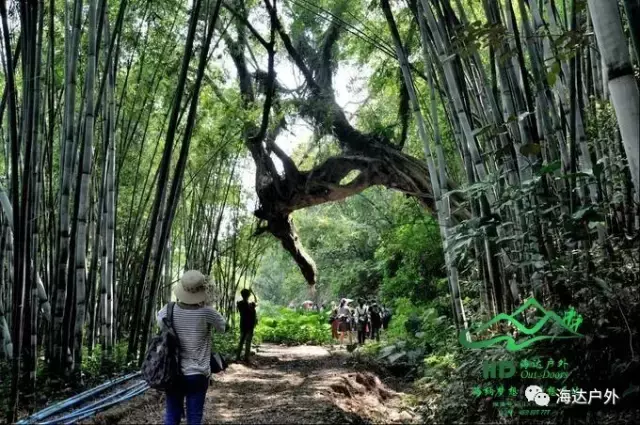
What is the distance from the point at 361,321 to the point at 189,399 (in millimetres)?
7120

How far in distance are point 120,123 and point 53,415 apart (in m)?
3.90

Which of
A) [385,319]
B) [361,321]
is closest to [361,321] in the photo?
[361,321]

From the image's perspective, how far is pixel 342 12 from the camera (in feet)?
22.9

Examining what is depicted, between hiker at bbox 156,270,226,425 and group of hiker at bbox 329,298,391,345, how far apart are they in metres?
7.02

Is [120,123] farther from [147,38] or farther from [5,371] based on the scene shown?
[5,371]

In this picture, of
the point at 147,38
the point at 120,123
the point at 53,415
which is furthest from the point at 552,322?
the point at 120,123

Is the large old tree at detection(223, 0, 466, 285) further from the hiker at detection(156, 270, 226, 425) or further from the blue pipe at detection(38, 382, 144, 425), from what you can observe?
the hiker at detection(156, 270, 226, 425)

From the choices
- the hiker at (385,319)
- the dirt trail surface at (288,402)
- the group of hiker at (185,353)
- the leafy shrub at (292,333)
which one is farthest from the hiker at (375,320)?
the group of hiker at (185,353)

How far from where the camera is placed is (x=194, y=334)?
2348mm

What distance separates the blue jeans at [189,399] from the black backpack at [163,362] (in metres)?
0.05

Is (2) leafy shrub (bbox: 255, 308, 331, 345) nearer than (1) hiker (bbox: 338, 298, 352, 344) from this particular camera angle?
No

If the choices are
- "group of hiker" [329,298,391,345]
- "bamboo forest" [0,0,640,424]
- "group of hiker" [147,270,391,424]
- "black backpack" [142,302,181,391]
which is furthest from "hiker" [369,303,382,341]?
"black backpack" [142,302,181,391]

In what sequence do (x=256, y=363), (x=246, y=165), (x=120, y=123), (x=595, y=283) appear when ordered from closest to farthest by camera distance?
1. (x=595, y=283)
2. (x=120, y=123)
3. (x=256, y=363)
4. (x=246, y=165)

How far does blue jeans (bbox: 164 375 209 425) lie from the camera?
90.8 inches
